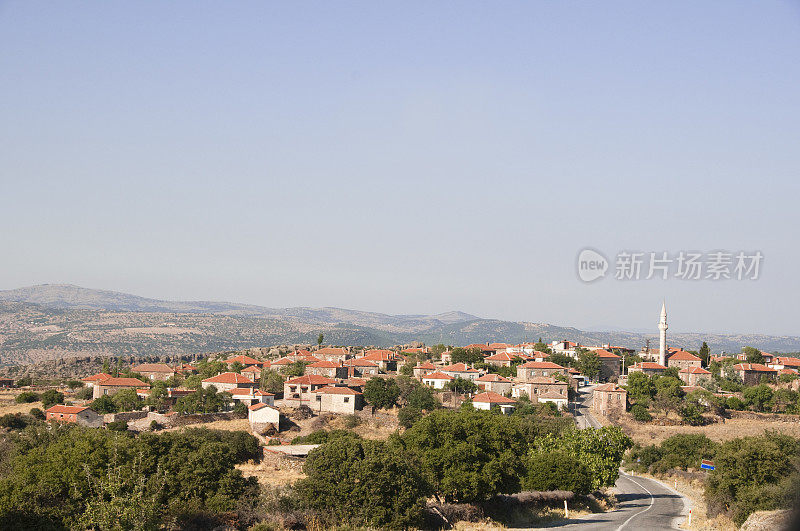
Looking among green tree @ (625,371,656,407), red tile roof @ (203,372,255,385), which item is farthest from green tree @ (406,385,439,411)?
green tree @ (625,371,656,407)

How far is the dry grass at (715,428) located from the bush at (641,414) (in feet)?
1.81

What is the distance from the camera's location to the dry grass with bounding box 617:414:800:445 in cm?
5812

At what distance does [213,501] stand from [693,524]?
17.7 m

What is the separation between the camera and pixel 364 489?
21.4 meters

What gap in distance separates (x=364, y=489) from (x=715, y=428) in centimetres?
5011

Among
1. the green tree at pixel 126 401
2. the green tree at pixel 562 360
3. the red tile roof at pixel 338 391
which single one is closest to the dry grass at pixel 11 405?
the green tree at pixel 126 401

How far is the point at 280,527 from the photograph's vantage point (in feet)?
61.8

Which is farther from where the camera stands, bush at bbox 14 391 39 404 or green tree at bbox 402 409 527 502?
bush at bbox 14 391 39 404

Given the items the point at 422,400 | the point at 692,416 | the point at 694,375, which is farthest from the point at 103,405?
the point at 694,375

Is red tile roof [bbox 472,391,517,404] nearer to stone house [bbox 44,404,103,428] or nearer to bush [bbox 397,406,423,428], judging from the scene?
bush [bbox 397,406,423,428]

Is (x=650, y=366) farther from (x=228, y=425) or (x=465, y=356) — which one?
(x=228, y=425)

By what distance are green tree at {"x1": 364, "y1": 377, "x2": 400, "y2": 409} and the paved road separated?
66.8 ft

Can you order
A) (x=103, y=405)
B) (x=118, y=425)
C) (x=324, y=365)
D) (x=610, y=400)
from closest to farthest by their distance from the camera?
(x=118, y=425)
(x=103, y=405)
(x=610, y=400)
(x=324, y=365)

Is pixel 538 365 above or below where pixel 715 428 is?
above
